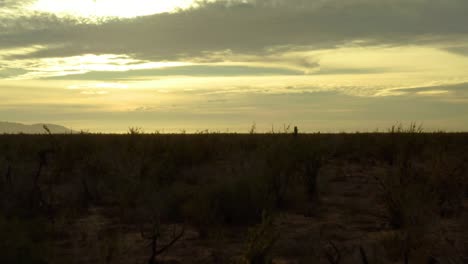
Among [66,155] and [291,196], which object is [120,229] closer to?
[291,196]

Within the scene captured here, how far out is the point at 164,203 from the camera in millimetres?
10492

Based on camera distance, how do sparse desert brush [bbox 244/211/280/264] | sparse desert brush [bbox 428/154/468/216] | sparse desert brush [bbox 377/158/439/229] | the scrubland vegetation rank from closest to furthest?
sparse desert brush [bbox 244/211/280/264] < the scrubland vegetation < sparse desert brush [bbox 377/158/439/229] < sparse desert brush [bbox 428/154/468/216]

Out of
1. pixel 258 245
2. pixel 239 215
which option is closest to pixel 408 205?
pixel 239 215

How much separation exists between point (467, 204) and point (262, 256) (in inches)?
319

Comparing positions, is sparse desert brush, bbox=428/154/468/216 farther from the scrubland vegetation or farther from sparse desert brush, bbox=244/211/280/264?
sparse desert brush, bbox=244/211/280/264

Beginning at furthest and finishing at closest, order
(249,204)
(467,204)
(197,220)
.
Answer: (467,204), (249,204), (197,220)

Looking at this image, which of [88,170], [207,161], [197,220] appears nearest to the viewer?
[197,220]

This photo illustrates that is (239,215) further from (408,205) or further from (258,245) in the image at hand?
(258,245)

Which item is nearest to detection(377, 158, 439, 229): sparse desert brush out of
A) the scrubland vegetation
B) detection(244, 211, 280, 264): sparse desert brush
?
the scrubland vegetation

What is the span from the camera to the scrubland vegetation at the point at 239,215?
7.38 meters

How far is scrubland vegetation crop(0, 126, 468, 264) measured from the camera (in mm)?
7375

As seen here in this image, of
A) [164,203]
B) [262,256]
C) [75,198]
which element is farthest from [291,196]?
[262,256]

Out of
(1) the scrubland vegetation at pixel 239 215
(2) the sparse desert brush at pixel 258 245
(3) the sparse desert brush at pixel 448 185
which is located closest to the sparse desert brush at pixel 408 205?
(1) the scrubland vegetation at pixel 239 215

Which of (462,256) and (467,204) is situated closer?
(462,256)
